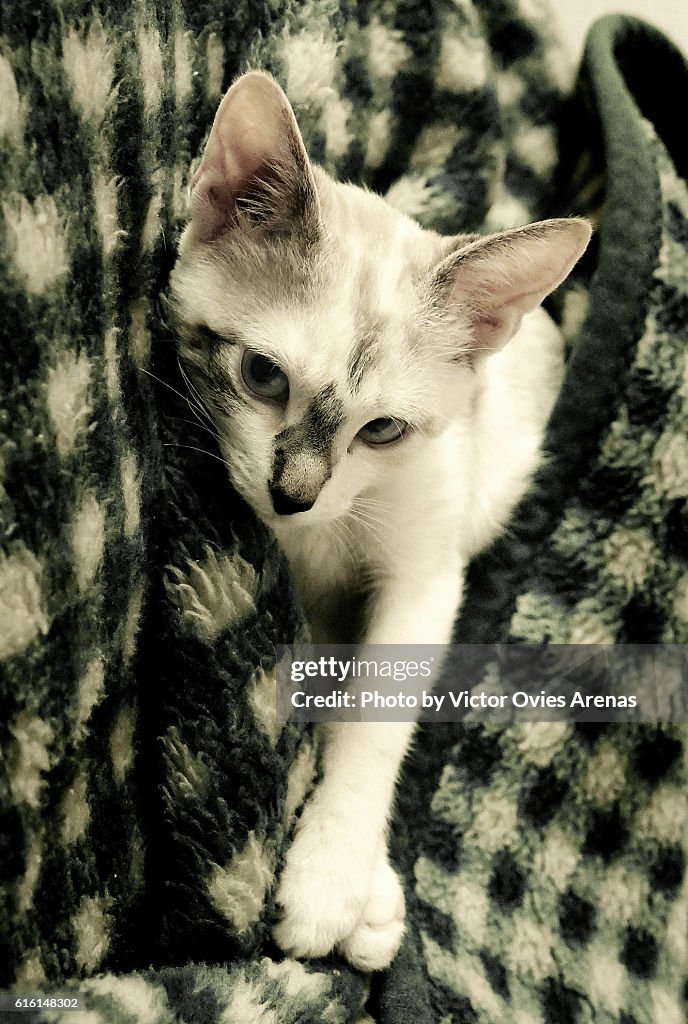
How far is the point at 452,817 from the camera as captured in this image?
92cm

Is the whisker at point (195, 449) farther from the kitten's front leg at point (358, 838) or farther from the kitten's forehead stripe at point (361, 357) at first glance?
the kitten's front leg at point (358, 838)

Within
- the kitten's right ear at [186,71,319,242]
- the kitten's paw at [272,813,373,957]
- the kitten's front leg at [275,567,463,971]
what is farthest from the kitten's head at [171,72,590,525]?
the kitten's paw at [272,813,373,957]

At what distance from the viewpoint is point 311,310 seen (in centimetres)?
71

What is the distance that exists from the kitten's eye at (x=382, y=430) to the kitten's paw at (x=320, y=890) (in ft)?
1.11

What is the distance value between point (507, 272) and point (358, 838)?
20.2 inches

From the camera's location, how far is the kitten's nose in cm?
67

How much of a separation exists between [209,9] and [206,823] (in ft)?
2.36

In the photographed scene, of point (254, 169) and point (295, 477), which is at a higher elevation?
point (254, 169)

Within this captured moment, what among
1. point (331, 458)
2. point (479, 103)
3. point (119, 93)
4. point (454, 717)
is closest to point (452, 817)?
point (454, 717)

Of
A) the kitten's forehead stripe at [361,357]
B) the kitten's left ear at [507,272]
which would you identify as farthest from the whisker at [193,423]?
the kitten's left ear at [507,272]

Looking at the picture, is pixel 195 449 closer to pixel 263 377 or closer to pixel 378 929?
pixel 263 377

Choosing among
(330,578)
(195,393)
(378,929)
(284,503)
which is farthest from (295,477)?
(378,929)

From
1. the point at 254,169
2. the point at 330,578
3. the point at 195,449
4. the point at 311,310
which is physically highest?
the point at 254,169
